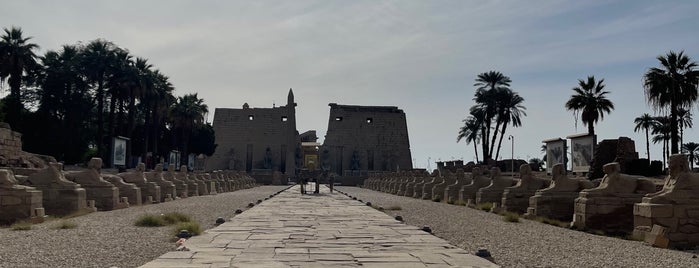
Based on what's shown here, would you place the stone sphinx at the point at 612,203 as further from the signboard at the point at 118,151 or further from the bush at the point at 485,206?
the signboard at the point at 118,151

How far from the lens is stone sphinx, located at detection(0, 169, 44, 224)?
39.4ft

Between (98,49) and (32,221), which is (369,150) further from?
(32,221)

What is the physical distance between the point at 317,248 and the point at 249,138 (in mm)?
69279

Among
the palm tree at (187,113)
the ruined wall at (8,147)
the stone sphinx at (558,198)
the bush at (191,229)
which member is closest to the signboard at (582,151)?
the stone sphinx at (558,198)

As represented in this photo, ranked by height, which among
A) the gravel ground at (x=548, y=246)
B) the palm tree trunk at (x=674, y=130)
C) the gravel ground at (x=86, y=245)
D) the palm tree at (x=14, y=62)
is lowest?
the gravel ground at (x=86, y=245)

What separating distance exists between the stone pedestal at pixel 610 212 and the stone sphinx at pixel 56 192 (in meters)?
11.4

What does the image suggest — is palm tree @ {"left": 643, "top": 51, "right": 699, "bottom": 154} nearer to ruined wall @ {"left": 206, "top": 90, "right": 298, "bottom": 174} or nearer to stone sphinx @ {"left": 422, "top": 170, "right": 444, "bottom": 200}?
stone sphinx @ {"left": 422, "top": 170, "right": 444, "bottom": 200}

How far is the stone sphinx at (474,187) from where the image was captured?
21594mm

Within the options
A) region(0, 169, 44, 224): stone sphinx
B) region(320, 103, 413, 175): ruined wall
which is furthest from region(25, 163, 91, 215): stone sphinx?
region(320, 103, 413, 175): ruined wall

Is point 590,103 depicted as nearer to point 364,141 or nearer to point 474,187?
point 474,187

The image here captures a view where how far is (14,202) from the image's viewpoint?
478 inches

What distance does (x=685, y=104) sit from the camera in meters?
28.0

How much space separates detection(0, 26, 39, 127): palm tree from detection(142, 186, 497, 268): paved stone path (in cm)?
3158

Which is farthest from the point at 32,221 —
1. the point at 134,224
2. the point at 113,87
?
the point at 113,87
